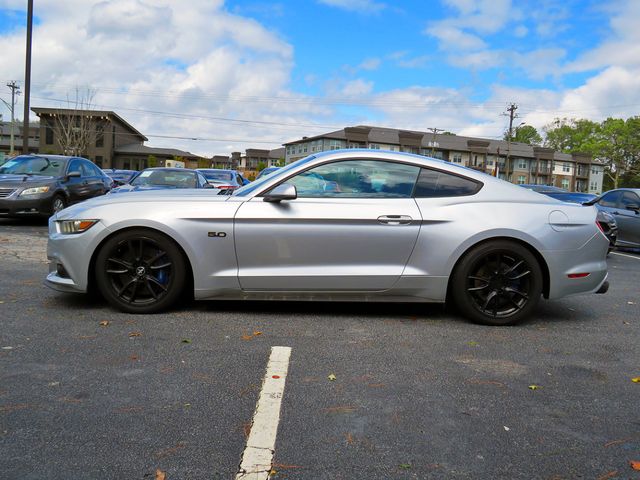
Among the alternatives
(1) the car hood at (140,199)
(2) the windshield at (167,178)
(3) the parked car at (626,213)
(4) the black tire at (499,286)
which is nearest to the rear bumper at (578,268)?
(4) the black tire at (499,286)

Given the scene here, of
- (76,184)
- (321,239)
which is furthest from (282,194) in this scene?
(76,184)

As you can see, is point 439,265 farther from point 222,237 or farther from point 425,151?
point 425,151

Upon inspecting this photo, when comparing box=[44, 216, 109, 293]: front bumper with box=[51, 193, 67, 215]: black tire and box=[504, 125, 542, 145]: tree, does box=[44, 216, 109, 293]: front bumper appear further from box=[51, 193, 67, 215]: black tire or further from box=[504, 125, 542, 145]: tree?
box=[504, 125, 542, 145]: tree

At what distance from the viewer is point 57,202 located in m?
11.1

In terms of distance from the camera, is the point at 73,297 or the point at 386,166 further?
the point at 73,297

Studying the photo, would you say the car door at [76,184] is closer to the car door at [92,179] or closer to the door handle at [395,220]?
the car door at [92,179]

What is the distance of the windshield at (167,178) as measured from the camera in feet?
36.4

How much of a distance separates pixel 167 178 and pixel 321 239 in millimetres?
7830

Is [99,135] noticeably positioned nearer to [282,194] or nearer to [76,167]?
[76,167]

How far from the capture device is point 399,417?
2.68m

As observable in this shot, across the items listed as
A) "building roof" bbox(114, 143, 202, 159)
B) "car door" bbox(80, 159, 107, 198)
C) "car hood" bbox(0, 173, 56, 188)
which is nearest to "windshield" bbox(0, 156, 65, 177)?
"car hood" bbox(0, 173, 56, 188)

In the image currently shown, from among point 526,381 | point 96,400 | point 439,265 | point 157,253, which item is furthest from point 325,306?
Result: point 96,400

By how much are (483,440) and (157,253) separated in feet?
9.63

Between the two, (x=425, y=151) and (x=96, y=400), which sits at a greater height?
(x=425, y=151)
